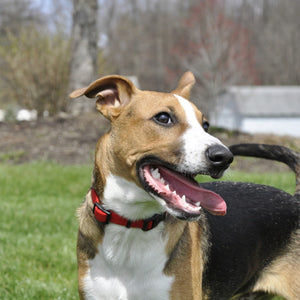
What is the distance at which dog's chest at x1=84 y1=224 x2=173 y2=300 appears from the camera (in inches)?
108

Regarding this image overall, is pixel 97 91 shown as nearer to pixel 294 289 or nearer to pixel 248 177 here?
pixel 294 289

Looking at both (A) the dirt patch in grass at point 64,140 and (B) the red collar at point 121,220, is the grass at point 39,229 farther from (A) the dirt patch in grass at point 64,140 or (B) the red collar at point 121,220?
(B) the red collar at point 121,220

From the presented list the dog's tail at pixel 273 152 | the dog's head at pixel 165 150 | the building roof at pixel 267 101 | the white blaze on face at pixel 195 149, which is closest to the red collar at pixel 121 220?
the dog's head at pixel 165 150

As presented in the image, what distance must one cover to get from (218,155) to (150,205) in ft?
1.95

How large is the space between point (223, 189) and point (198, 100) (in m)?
25.5

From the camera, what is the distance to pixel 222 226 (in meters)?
3.35

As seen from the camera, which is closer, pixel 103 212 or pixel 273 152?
pixel 103 212

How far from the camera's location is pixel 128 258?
2836 mm

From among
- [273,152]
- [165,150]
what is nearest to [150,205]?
[165,150]

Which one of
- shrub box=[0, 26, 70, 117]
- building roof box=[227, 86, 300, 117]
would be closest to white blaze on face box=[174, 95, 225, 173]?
shrub box=[0, 26, 70, 117]

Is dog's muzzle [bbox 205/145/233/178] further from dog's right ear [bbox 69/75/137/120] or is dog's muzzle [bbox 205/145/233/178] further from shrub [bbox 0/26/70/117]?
shrub [bbox 0/26/70/117]

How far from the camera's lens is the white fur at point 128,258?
2.76 m

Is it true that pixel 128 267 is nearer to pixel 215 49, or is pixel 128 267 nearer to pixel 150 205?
pixel 150 205

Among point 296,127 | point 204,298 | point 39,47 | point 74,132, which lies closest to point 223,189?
point 204,298
